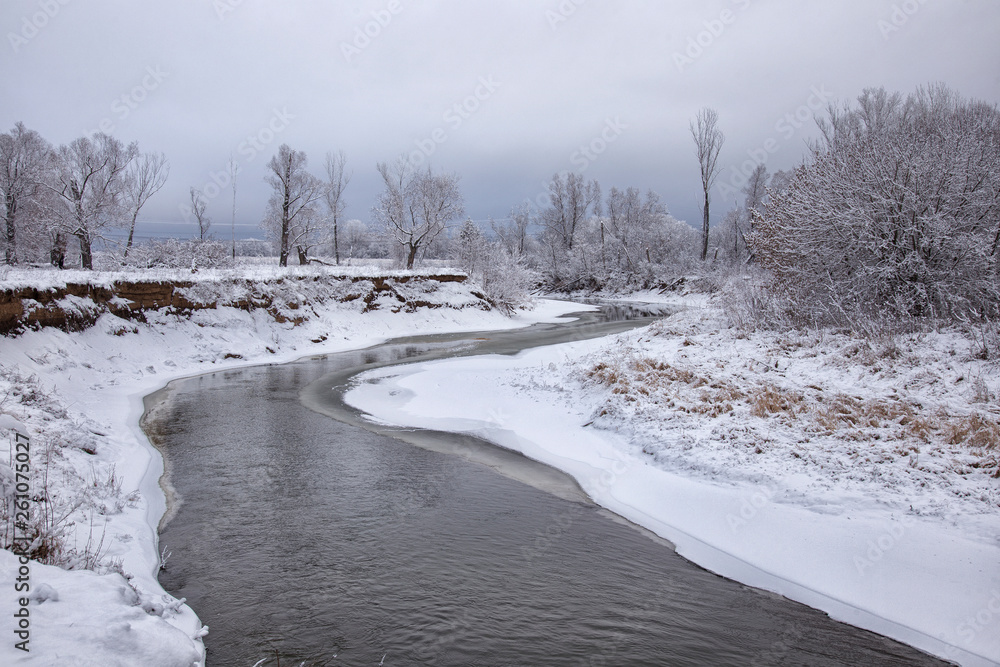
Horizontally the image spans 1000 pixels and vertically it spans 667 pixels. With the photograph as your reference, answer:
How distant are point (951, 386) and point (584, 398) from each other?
6.64 m

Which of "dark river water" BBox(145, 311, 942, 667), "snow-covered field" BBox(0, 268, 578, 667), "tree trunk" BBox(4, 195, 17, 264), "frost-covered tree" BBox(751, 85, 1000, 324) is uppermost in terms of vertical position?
"tree trunk" BBox(4, 195, 17, 264)

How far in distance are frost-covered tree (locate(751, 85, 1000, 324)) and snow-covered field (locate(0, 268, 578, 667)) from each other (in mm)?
13683

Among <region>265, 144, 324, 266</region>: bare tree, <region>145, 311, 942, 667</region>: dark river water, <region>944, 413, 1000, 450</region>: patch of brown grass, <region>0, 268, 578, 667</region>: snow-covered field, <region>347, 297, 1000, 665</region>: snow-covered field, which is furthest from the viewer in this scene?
<region>265, 144, 324, 266</region>: bare tree

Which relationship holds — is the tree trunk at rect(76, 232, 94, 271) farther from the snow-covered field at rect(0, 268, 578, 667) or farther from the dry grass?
the dry grass

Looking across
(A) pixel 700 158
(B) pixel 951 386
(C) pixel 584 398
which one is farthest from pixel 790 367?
(A) pixel 700 158

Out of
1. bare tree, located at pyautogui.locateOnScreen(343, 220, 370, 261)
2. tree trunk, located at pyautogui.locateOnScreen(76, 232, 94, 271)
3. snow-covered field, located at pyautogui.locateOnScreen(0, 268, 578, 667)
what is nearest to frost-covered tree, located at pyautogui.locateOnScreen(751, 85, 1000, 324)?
snow-covered field, located at pyautogui.locateOnScreen(0, 268, 578, 667)

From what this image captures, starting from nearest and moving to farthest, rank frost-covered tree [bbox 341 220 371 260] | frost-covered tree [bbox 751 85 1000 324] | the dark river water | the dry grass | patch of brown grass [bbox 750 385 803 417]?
the dark river water < the dry grass < patch of brown grass [bbox 750 385 803 417] < frost-covered tree [bbox 751 85 1000 324] < frost-covered tree [bbox 341 220 371 260]

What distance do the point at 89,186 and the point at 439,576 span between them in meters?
33.6

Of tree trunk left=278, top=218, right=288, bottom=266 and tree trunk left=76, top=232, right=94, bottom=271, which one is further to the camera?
tree trunk left=278, top=218, right=288, bottom=266

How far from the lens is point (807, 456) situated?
796cm

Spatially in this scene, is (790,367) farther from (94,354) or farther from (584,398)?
(94,354)

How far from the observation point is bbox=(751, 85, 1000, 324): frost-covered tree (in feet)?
39.2

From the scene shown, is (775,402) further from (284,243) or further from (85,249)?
(284,243)

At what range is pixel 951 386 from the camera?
28.8 ft
